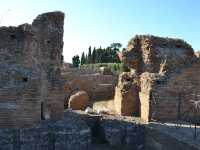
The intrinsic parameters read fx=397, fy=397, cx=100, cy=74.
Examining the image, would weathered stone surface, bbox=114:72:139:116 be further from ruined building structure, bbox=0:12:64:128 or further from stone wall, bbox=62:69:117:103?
stone wall, bbox=62:69:117:103

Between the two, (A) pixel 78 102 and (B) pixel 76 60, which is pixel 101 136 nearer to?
(A) pixel 78 102

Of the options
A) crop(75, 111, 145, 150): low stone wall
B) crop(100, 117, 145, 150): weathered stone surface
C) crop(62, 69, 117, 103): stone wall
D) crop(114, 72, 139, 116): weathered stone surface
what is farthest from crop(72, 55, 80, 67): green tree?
crop(100, 117, 145, 150): weathered stone surface

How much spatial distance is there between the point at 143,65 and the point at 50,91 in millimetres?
5271

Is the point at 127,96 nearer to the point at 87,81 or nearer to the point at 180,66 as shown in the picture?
the point at 180,66

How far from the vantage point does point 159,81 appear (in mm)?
15359

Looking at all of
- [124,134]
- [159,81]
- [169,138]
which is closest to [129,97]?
[159,81]

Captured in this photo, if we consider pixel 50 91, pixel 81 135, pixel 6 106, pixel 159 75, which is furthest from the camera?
pixel 159 75

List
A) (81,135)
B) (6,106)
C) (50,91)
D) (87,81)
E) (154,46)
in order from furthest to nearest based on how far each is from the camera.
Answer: (87,81)
(154,46)
(50,91)
(81,135)
(6,106)

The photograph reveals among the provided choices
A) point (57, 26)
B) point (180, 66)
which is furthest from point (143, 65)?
point (57, 26)

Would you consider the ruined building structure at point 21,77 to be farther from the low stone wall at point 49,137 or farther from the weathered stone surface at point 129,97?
the weathered stone surface at point 129,97

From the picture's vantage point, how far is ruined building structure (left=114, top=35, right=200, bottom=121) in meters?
15.2

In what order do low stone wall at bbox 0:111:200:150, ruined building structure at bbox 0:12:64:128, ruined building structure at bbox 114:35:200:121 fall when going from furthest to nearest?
ruined building structure at bbox 114:35:200:121 < ruined building structure at bbox 0:12:64:128 < low stone wall at bbox 0:111:200:150

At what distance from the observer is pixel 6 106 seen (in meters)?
12.3

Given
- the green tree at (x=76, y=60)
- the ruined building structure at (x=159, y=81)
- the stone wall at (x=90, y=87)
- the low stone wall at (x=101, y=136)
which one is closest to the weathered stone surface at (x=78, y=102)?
the ruined building structure at (x=159, y=81)
